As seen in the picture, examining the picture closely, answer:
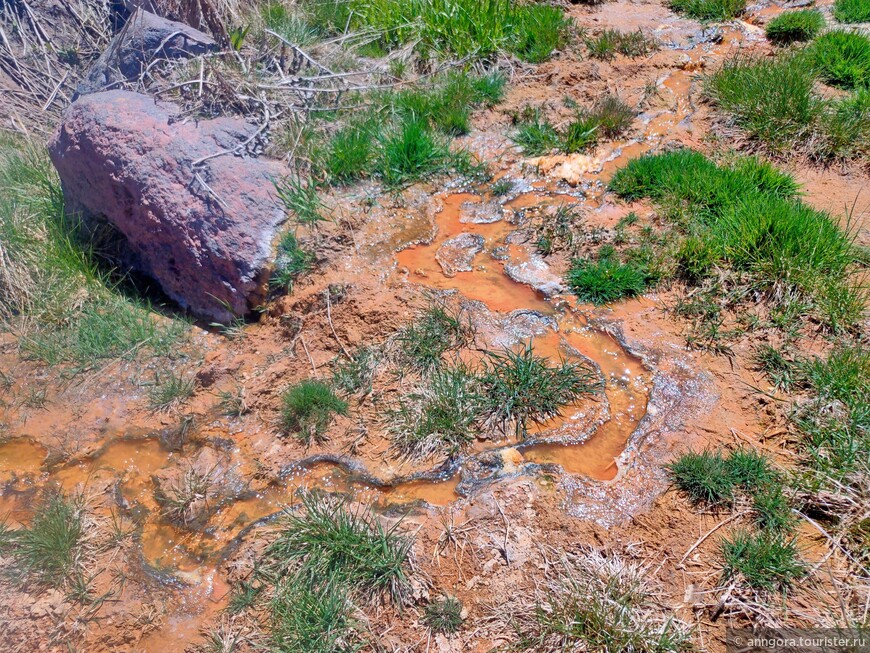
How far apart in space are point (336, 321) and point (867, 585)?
2824mm

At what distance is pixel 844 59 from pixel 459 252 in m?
3.59

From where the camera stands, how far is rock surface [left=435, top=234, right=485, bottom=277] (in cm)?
404

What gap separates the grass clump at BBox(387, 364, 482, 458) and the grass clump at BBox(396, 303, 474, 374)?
0.18 meters

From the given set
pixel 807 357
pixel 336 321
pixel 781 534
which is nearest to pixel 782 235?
pixel 807 357

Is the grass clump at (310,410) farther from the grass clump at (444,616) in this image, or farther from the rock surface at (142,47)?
the rock surface at (142,47)

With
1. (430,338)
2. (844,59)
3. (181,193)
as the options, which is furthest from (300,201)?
(844,59)

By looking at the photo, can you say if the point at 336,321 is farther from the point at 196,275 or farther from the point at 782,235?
the point at 782,235

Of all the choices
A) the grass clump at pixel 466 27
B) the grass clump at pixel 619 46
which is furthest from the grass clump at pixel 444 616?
the grass clump at pixel 619 46

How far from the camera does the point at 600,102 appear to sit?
5008mm

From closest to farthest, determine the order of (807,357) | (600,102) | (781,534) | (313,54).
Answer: (781,534), (807,357), (600,102), (313,54)

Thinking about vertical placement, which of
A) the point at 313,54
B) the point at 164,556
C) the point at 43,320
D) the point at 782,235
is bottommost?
the point at 164,556

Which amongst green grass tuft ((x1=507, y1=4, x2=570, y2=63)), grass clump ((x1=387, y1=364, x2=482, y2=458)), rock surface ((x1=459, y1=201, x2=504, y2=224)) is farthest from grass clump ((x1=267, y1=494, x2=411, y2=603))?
green grass tuft ((x1=507, y1=4, x2=570, y2=63))

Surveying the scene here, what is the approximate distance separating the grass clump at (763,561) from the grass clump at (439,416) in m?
1.25

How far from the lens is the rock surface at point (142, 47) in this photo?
15.8ft
